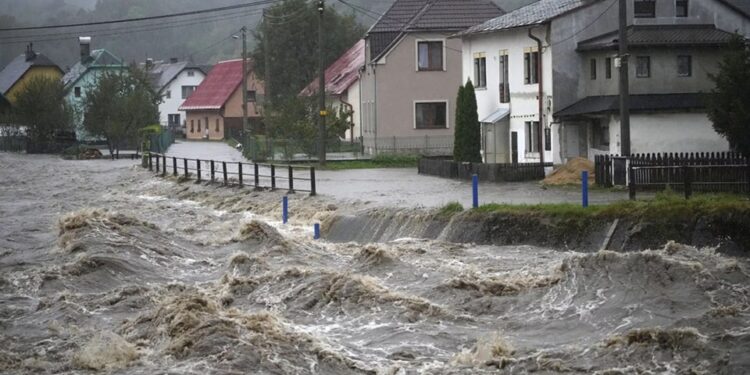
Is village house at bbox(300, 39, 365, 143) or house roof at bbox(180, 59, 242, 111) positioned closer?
village house at bbox(300, 39, 365, 143)

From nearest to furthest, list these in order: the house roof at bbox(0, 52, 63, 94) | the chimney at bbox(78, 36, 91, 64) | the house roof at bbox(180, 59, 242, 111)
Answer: the house roof at bbox(180, 59, 242, 111) < the chimney at bbox(78, 36, 91, 64) < the house roof at bbox(0, 52, 63, 94)

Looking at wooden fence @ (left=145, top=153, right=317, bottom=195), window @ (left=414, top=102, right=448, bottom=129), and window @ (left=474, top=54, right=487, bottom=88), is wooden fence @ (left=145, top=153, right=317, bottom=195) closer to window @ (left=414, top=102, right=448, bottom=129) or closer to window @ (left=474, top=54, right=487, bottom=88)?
window @ (left=474, top=54, right=487, bottom=88)

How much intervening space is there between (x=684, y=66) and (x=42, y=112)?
53988 mm

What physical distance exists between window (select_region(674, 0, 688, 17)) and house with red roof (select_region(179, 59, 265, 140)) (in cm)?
5814

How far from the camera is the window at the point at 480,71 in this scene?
50719mm

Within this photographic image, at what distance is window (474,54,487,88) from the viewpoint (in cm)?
5072

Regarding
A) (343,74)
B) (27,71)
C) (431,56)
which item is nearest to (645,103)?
(431,56)

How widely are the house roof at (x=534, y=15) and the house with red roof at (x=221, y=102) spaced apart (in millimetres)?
49943

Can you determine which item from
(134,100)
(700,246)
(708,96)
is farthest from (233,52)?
(700,246)

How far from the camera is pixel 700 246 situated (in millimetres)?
22969

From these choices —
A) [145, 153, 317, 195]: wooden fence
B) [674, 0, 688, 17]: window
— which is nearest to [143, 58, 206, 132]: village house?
[145, 153, 317, 195]: wooden fence

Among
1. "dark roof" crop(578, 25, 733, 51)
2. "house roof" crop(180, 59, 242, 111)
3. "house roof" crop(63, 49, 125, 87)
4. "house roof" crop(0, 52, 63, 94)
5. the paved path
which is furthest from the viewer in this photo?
"house roof" crop(0, 52, 63, 94)

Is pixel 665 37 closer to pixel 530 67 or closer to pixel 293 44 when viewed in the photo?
pixel 530 67

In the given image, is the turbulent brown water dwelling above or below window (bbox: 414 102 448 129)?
below
